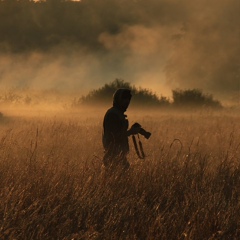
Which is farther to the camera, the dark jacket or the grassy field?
the dark jacket

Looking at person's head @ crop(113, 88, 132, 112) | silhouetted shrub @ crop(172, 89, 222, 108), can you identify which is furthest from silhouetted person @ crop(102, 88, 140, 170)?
silhouetted shrub @ crop(172, 89, 222, 108)

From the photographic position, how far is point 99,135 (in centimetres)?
1252

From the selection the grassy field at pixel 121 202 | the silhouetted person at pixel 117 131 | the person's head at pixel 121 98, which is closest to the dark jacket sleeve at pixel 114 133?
the silhouetted person at pixel 117 131

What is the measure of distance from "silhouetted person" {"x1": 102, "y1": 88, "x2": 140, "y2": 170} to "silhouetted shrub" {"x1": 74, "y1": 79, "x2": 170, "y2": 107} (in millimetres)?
23164

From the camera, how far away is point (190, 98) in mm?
30906

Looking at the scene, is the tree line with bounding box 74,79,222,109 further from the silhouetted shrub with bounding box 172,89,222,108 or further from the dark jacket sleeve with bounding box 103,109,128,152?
the dark jacket sleeve with bounding box 103,109,128,152

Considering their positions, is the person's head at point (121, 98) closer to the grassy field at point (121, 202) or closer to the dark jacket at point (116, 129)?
the dark jacket at point (116, 129)

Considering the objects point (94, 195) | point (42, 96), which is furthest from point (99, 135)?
point (42, 96)

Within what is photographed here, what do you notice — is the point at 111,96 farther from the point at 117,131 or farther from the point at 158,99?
the point at 117,131

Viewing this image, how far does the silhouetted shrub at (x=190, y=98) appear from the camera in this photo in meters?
30.9

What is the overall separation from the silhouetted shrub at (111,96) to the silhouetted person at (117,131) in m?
23.2

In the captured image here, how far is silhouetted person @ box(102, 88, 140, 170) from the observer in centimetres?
595

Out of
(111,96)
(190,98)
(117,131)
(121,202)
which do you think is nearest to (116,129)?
(117,131)

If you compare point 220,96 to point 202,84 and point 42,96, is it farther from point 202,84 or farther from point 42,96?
point 42,96
